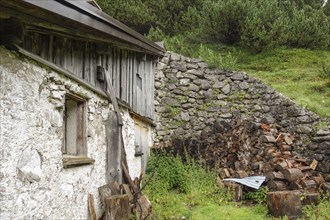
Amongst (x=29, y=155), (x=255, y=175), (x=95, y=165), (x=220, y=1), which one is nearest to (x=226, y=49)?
(x=220, y=1)

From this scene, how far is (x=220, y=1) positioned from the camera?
48.5 feet

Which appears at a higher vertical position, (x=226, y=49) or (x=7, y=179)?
(x=226, y=49)

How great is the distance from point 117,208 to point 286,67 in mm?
11458

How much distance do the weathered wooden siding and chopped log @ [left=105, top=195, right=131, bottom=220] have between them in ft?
6.36

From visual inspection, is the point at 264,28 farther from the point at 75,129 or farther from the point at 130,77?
the point at 75,129

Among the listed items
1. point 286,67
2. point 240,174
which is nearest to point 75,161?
point 240,174

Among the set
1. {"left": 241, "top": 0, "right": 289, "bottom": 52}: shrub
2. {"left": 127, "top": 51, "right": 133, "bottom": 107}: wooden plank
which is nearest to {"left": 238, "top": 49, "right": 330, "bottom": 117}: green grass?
{"left": 241, "top": 0, "right": 289, "bottom": 52}: shrub

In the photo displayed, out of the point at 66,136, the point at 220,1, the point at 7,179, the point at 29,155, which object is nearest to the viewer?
the point at 7,179

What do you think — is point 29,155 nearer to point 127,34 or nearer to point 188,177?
point 127,34

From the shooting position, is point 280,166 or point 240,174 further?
point 240,174

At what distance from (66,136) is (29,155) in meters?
1.41

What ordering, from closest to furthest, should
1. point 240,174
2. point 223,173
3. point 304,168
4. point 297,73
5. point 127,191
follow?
point 127,191 → point 304,168 → point 240,174 → point 223,173 → point 297,73

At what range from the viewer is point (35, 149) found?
3602 millimetres

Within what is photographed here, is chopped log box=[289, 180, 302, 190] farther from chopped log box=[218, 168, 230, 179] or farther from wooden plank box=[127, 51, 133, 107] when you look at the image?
wooden plank box=[127, 51, 133, 107]
